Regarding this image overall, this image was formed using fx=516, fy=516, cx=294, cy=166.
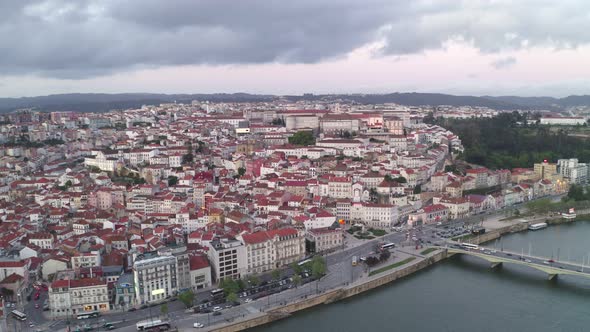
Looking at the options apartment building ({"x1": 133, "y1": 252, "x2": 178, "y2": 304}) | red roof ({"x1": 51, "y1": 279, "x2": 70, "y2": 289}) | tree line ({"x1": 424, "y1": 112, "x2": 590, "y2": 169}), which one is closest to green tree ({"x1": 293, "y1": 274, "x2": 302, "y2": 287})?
apartment building ({"x1": 133, "y1": 252, "x2": 178, "y2": 304})

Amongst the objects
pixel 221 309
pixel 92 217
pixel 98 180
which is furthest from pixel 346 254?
pixel 98 180

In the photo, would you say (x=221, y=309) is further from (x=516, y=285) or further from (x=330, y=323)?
(x=516, y=285)

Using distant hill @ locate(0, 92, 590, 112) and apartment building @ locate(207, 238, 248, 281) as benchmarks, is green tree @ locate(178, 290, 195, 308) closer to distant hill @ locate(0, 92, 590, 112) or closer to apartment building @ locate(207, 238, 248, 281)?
apartment building @ locate(207, 238, 248, 281)

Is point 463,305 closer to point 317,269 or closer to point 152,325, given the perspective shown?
point 317,269

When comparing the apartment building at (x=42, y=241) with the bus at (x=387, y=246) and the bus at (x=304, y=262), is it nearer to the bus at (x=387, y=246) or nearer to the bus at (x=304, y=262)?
the bus at (x=304, y=262)

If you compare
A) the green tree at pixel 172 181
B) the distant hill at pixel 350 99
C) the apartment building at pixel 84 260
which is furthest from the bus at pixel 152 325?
the distant hill at pixel 350 99

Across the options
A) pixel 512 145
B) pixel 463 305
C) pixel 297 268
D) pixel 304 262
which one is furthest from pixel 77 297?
pixel 512 145
